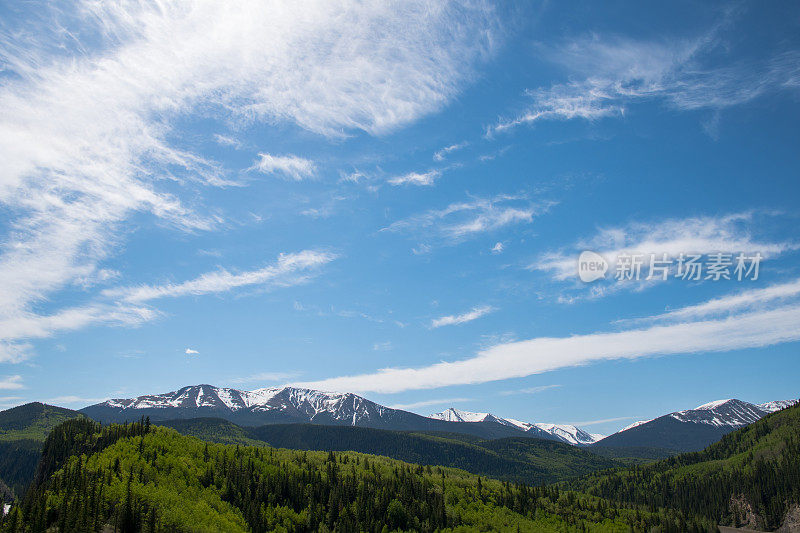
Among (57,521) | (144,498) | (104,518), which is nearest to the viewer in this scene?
(57,521)

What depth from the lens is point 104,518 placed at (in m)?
160

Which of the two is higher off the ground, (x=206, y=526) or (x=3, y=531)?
(x=3, y=531)

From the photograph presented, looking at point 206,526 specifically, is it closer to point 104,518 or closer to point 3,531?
point 104,518

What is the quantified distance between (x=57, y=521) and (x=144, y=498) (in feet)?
111

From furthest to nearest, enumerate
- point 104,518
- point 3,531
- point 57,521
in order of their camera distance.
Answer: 1. point 104,518
2. point 57,521
3. point 3,531

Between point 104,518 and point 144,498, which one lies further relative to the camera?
point 144,498

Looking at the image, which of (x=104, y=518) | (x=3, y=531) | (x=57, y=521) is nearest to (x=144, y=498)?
(x=104, y=518)

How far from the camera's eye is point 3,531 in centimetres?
13075

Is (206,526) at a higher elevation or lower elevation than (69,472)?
lower

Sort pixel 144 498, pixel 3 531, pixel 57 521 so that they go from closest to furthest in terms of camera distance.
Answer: pixel 3 531, pixel 57 521, pixel 144 498

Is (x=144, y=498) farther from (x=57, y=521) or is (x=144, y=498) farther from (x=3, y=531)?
(x=3, y=531)

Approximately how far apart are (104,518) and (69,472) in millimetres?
41080

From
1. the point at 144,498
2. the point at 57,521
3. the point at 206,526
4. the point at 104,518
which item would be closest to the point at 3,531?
the point at 57,521

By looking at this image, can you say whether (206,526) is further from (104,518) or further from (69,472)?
(69,472)
